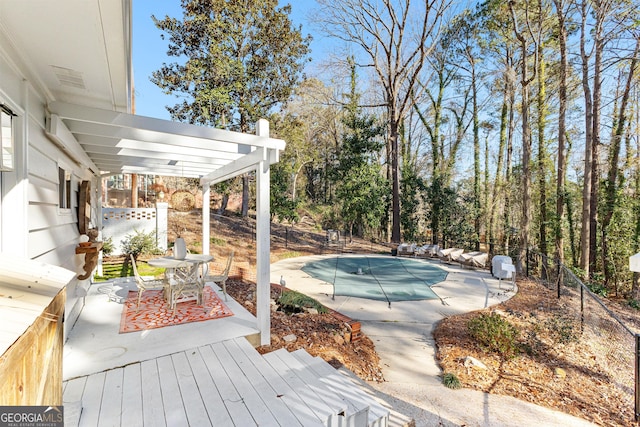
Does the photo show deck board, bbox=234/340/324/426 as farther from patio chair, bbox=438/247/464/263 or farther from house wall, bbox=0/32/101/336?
patio chair, bbox=438/247/464/263

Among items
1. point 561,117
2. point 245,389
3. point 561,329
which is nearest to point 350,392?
point 245,389

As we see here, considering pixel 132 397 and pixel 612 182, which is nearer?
pixel 132 397

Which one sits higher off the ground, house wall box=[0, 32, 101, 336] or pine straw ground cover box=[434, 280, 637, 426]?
house wall box=[0, 32, 101, 336]

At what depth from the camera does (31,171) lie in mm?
2625

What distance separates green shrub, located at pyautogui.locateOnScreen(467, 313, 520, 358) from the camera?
4363 mm

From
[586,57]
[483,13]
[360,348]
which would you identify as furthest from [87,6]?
A: [483,13]

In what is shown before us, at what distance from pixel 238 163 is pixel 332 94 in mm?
16327

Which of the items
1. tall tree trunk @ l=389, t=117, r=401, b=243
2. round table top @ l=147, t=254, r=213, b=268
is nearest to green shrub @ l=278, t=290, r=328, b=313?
round table top @ l=147, t=254, r=213, b=268

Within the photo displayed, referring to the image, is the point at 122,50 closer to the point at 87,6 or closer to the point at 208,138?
the point at 87,6

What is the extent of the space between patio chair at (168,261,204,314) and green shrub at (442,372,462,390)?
378 cm

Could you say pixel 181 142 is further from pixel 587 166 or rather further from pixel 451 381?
pixel 587 166

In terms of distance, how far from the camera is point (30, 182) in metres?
2.62

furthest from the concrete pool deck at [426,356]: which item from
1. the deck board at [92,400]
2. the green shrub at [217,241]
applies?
the green shrub at [217,241]

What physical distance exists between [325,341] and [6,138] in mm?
3841
